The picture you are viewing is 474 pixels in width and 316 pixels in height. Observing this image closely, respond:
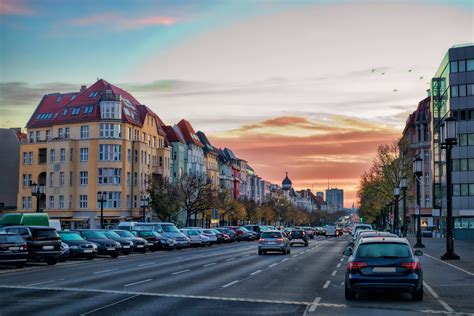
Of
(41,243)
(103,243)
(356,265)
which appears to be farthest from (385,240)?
(103,243)

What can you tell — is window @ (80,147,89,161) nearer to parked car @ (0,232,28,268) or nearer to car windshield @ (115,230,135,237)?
car windshield @ (115,230,135,237)

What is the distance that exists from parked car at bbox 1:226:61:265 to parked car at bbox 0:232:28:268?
A: 195 cm

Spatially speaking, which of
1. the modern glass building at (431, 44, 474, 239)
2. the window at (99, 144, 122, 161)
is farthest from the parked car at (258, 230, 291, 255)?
the window at (99, 144, 122, 161)

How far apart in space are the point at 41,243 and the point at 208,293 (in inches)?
630

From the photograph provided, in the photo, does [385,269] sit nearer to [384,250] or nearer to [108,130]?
[384,250]

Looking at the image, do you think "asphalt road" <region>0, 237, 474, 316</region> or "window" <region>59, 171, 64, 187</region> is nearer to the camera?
"asphalt road" <region>0, 237, 474, 316</region>

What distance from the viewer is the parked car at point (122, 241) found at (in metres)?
42.4

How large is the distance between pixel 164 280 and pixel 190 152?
320ft

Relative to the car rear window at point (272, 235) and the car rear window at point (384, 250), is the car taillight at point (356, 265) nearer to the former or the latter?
the car rear window at point (384, 250)

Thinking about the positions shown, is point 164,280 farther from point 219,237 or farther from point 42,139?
point 42,139

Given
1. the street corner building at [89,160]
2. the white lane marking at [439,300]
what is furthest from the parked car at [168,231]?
the white lane marking at [439,300]

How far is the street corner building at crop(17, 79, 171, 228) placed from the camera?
8731 centimetres

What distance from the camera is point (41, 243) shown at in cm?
3198

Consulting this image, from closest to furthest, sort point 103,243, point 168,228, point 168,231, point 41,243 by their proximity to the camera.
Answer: point 41,243 < point 103,243 < point 168,231 < point 168,228
